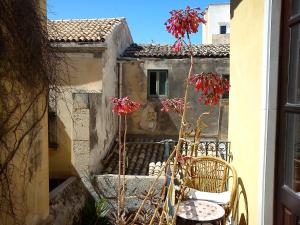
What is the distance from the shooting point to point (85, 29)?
11.3 metres

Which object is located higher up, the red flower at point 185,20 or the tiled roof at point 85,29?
the tiled roof at point 85,29

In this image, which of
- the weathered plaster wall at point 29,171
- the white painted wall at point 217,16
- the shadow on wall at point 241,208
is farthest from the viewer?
the white painted wall at point 217,16

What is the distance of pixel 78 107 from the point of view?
25.9 feet

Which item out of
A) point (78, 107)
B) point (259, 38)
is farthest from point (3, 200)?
point (78, 107)

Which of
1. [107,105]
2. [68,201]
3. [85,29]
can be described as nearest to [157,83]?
[107,105]

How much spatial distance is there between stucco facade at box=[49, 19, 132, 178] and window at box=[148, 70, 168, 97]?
4.92 ft

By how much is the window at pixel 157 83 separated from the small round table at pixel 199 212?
9.38 metres

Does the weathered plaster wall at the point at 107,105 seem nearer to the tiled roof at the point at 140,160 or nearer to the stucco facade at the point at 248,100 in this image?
the tiled roof at the point at 140,160

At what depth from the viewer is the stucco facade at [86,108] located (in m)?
7.84

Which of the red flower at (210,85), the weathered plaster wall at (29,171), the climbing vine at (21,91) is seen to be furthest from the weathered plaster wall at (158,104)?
the red flower at (210,85)

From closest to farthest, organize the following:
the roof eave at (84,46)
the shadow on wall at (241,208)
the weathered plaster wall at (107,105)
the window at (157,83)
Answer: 1. the shadow on wall at (241,208)
2. the weathered plaster wall at (107,105)
3. the roof eave at (84,46)
4. the window at (157,83)

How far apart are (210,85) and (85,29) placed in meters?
8.95

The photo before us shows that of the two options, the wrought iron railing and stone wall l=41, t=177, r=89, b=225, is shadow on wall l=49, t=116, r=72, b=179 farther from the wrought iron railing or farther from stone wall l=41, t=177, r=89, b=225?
the wrought iron railing

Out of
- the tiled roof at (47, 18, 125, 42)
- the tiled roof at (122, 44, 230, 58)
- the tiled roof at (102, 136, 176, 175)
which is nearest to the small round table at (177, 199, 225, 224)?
the tiled roof at (102, 136, 176, 175)
